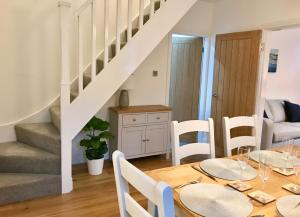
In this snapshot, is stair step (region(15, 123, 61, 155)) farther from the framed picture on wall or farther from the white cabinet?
the framed picture on wall

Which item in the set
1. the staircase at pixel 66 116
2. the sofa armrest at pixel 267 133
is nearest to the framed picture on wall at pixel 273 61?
the sofa armrest at pixel 267 133

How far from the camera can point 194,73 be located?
482 centimetres

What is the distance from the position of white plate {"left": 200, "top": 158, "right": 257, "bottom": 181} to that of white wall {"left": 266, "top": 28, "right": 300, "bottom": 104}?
3796mm

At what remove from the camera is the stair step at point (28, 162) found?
8.80 feet

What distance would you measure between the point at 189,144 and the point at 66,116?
54.5 inches

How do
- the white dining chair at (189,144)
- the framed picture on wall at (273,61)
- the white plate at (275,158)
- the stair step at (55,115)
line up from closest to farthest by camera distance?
the white plate at (275,158) → the white dining chair at (189,144) → the stair step at (55,115) → the framed picture on wall at (273,61)

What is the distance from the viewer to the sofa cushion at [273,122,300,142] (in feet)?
13.5

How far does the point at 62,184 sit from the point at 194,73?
316 cm

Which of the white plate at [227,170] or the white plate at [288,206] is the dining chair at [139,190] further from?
the white plate at [288,206]

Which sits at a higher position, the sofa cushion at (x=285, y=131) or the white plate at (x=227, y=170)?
the white plate at (x=227, y=170)

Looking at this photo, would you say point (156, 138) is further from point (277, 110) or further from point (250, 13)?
point (277, 110)

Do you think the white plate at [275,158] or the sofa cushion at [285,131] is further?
the sofa cushion at [285,131]

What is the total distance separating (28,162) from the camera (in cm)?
270

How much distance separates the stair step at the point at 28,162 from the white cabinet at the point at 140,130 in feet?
3.24
